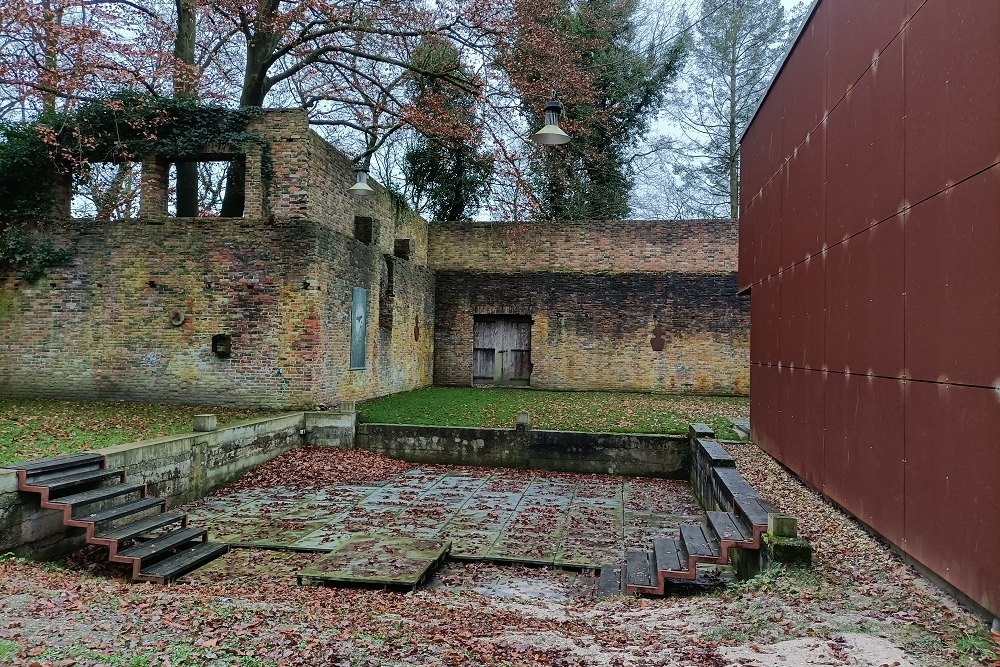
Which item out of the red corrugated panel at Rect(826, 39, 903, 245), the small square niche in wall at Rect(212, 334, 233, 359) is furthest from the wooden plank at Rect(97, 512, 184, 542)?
the red corrugated panel at Rect(826, 39, 903, 245)

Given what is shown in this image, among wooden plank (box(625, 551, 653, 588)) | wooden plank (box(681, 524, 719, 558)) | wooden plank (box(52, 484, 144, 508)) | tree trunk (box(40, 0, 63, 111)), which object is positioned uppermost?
tree trunk (box(40, 0, 63, 111))

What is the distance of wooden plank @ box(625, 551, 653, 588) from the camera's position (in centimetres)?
529

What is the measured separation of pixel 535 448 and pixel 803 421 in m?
4.68

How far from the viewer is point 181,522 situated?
6652 millimetres

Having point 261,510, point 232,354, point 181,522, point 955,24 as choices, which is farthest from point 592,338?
point 955,24

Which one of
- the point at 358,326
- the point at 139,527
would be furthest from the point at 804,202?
the point at 358,326

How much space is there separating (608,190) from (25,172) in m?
17.3

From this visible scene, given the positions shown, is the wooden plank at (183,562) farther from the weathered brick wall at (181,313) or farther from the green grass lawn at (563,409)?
the green grass lawn at (563,409)

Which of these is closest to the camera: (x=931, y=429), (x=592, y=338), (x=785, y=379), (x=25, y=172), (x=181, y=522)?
(x=931, y=429)

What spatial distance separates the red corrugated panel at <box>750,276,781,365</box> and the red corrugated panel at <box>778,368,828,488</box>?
0.61 m

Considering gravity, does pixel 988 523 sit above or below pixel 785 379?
below

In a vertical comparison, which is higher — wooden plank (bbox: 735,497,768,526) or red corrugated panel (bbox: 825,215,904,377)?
red corrugated panel (bbox: 825,215,904,377)

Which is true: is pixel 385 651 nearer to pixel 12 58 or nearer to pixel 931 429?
pixel 931 429

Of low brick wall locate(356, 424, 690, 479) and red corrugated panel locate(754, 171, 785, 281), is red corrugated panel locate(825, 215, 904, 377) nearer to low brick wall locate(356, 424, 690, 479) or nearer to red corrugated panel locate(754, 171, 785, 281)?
red corrugated panel locate(754, 171, 785, 281)
